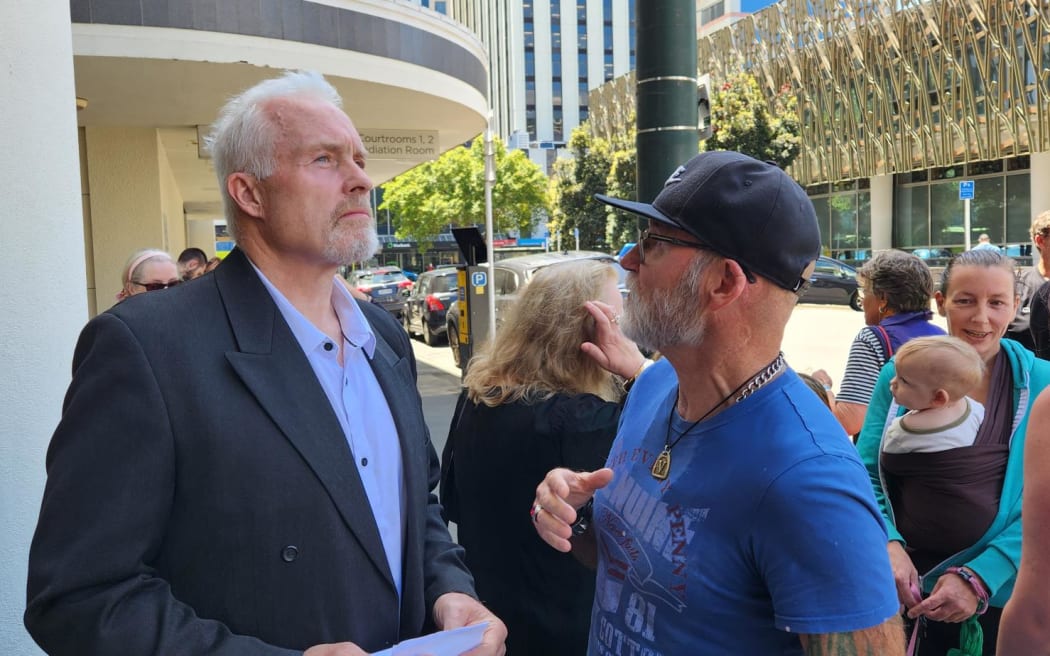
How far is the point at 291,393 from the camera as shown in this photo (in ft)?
5.69

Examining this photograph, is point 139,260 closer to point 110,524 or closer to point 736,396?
point 110,524

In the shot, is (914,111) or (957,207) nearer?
(957,207)

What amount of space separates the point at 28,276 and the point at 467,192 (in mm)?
52557

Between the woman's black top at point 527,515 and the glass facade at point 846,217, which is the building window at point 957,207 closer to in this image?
the glass facade at point 846,217

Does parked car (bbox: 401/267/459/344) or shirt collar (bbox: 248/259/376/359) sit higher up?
shirt collar (bbox: 248/259/376/359)

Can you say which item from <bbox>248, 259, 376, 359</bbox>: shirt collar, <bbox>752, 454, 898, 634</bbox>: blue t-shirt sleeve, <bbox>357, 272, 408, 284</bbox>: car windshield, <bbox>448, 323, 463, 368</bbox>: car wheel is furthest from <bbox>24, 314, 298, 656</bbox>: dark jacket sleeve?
<bbox>357, 272, 408, 284</bbox>: car windshield

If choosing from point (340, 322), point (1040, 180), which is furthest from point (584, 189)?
point (340, 322)

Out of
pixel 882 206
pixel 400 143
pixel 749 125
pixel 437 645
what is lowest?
pixel 437 645

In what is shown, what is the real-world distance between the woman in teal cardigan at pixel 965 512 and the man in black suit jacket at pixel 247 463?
1536 mm

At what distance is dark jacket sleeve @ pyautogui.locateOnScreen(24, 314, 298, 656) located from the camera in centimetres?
Result: 149

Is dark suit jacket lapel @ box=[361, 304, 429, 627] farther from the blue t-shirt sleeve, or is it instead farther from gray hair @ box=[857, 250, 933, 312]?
gray hair @ box=[857, 250, 933, 312]

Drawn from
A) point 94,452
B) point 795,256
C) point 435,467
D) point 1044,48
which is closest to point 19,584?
point 435,467

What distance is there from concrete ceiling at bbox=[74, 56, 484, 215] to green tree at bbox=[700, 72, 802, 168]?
18.7 metres

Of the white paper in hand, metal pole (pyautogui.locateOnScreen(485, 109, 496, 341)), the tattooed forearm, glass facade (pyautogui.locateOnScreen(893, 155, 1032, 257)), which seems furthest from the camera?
glass facade (pyautogui.locateOnScreen(893, 155, 1032, 257))
